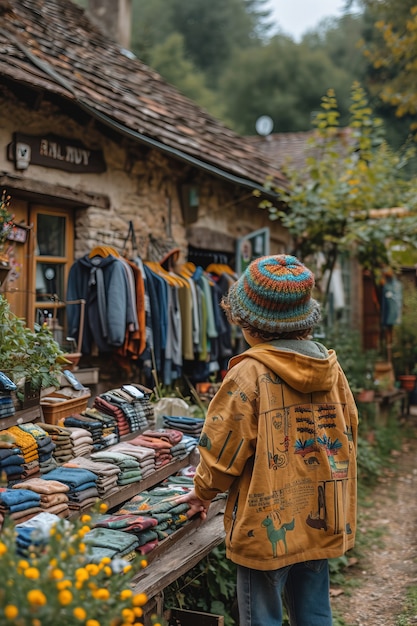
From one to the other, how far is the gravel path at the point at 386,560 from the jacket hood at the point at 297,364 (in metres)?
2.47

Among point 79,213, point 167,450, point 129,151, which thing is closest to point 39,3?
point 129,151

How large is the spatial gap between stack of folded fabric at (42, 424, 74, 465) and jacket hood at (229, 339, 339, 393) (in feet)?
5.31

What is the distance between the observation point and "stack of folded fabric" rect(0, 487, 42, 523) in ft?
9.73

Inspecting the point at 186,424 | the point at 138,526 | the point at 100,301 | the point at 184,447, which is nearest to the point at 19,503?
the point at 138,526

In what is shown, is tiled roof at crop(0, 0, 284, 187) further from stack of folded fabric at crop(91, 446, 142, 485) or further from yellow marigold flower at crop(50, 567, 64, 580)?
yellow marigold flower at crop(50, 567, 64, 580)

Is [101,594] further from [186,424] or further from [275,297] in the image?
[186,424]

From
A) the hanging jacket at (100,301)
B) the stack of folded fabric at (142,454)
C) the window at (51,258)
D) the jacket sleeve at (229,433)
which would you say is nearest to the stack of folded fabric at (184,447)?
the stack of folded fabric at (142,454)

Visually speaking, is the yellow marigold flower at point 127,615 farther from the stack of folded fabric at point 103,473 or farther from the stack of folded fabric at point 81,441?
the stack of folded fabric at point 81,441

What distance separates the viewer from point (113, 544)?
297 cm

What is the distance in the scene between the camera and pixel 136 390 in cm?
478

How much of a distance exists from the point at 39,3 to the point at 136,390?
6.19 metres

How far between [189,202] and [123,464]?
4444mm

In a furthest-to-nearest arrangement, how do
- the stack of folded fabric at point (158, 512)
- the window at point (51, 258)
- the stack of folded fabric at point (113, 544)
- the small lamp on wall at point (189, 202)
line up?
the small lamp on wall at point (189, 202) < the window at point (51, 258) < the stack of folded fabric at point (158, 512) < the stack of folded fabric at point (113, 544)

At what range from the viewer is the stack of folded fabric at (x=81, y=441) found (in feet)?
12.9
